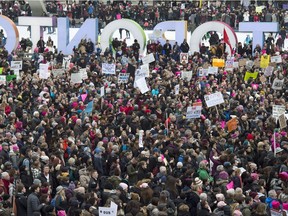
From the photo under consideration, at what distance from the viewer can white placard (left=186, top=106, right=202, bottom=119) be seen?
22853mm

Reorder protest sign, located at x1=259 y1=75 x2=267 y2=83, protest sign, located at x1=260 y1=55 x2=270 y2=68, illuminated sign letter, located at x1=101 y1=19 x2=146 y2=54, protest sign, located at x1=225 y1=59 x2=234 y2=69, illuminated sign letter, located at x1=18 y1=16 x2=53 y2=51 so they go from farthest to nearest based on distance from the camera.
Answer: illuminated sign letter, located at x1=18 y1=16 x2=53 y2=51, illuminated sign letter, located at x1=101 y1=19 x2=146 y2=54, protest sign, located at x1=260 y1=55 x2=270 y2=68, protest sign, located at x1=225 y1=59 x2=234 y2=69, protest sign, located at x1=259 y1=75 x2=267 y2=83

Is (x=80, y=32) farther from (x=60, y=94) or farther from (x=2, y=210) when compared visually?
(x=2, y=210)

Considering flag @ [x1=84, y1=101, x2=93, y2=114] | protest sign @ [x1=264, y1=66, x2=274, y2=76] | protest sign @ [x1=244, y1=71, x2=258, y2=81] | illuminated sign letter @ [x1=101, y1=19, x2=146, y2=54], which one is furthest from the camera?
Answer: illuminated sign letter @ [x1=101, y1=19, x2=146, y2=54]

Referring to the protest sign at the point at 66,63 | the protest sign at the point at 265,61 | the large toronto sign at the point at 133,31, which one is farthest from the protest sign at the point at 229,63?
the large toronto sign at the point at 133,31

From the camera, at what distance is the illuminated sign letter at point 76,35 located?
4034cm

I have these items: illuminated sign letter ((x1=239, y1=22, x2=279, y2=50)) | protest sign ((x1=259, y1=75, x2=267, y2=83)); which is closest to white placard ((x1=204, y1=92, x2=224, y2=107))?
protest sign ((x1=259, y1=75, x2=267, y2=83))

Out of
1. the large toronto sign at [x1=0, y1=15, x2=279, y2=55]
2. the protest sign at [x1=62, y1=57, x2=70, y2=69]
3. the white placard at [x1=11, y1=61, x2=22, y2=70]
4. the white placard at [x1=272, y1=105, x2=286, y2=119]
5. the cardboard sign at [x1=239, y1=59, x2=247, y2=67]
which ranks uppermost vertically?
the large toronto sign at [x1=0, y1=15, x2=279, y2=55]

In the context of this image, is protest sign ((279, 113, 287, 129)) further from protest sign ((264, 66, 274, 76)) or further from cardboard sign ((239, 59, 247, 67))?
cardboard sign ((239, 59, 247, 67))

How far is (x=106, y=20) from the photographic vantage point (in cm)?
4772

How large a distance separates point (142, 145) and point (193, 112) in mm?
3095

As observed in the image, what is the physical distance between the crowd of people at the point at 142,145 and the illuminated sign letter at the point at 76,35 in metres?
9.11

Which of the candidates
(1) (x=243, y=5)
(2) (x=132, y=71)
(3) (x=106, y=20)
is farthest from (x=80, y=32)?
(1) (x=243, y=5)

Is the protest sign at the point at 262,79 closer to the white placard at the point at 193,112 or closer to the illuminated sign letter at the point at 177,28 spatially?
the white placard at the point at 193,112

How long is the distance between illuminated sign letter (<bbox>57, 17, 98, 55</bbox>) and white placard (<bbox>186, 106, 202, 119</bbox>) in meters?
17.8
